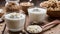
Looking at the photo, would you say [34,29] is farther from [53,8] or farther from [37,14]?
[53,8]

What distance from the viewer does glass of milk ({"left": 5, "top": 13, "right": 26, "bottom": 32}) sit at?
1104 millimetres

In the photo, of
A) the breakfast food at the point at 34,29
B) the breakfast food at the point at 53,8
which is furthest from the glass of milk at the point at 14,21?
the breakfast food at the point at 53,8

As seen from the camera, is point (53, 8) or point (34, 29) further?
point (53, 8)

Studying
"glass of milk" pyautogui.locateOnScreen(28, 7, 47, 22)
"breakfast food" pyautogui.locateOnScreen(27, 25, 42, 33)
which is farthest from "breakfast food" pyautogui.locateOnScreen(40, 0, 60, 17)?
"breakfast food" pyautogui.locateOnScreen(27, 25, 42, 33)

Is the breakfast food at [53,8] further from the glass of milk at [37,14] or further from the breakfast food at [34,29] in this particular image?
the breakfast food at [34,29]

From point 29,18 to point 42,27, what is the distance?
0.57ft

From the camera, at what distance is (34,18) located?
4.18 ft

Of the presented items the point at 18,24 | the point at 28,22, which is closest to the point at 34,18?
the point at 28,22

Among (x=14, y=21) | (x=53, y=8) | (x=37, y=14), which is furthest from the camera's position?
(x=53, y=8)

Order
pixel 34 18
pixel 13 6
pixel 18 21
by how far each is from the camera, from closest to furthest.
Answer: pixel 18 21, pixel 34 18, pixel 13 6

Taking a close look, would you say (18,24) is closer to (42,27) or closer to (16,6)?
(42,27)

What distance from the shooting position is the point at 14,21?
3.61 feet

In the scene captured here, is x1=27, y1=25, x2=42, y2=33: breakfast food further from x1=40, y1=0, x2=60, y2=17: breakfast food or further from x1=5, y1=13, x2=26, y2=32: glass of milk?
x1=40, y1=0, x2=60, y2=17: breakfast food

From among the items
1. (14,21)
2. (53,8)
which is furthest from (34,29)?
(53,8)
